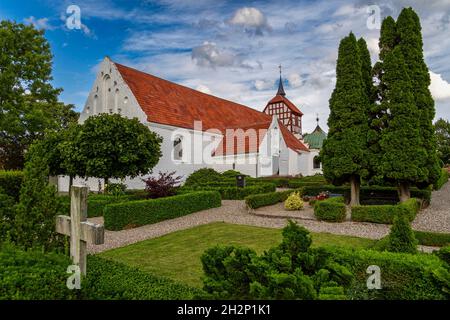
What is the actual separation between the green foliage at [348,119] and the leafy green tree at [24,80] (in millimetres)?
23255

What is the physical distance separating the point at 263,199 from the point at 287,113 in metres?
40.9

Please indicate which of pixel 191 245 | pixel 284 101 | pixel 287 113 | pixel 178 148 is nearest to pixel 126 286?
pixel 191 245

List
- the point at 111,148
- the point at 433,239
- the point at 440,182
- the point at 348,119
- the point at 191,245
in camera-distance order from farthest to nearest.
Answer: the point at 440,182 → the point at 111,148 → the point at 348,119 → the point at 191,245 → the point at 433,239

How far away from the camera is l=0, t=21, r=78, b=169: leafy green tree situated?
24.6m

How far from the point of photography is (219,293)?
3320 mm

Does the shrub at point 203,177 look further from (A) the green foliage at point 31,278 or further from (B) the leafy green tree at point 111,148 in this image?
(A) the green foliage at point 31,278

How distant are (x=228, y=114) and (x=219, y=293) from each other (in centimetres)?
3650

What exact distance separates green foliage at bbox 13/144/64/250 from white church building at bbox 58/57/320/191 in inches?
838

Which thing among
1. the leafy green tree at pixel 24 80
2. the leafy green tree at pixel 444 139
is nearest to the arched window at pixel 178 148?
the leafy green tree at pixel 24 80

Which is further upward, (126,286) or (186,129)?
(186,129)

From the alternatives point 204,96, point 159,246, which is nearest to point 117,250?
point 159,246

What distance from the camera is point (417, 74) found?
15547 millimetres

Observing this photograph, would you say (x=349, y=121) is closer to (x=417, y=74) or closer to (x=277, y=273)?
(x=417, y=74)

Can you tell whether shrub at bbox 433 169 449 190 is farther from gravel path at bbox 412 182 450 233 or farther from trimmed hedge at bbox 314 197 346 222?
trimmed hedge at bbox 314 197 346 222
